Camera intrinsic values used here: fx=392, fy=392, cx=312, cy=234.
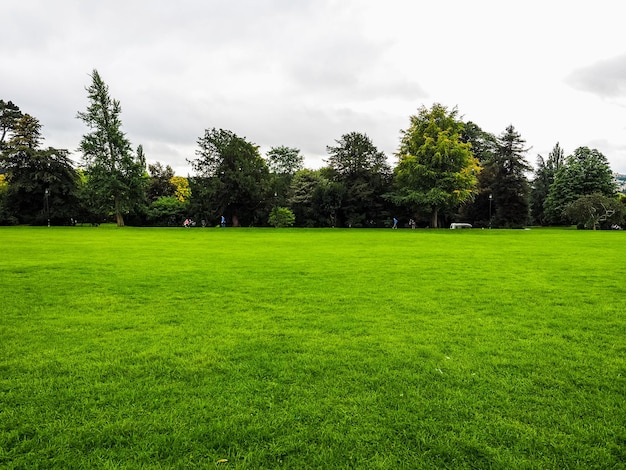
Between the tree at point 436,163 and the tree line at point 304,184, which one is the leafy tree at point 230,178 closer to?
the tree line at point 304,184

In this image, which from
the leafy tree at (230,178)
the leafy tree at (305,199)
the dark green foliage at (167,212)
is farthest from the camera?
the dark green foliage at (167,212)

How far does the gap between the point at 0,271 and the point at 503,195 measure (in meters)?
62.4

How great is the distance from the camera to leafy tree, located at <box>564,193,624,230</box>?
47188 millimetres

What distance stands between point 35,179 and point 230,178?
2322 centimetres

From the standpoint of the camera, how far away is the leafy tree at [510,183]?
59.8 metres

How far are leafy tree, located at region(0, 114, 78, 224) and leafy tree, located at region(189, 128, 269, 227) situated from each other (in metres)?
16.0

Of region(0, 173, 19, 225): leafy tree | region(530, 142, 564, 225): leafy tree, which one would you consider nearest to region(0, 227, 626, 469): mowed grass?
region(0, 173, 19, 225): leafy tree

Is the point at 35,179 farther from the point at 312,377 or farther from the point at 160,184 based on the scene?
the point at 312,377

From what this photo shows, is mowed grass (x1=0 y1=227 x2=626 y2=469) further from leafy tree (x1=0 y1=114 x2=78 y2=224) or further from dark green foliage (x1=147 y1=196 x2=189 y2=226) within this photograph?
dark green foliage (x1=147 y1=196 x2=189 y2=226)

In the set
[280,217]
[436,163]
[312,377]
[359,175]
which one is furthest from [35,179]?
[312,377]

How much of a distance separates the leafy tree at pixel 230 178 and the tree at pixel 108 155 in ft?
26.6

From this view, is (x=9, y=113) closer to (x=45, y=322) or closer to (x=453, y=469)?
(x=45, y=322)

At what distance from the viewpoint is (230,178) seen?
51.6 metres

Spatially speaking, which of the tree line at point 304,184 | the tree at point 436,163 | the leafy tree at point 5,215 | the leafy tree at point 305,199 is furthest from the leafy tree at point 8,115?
the tree at point 436,163
